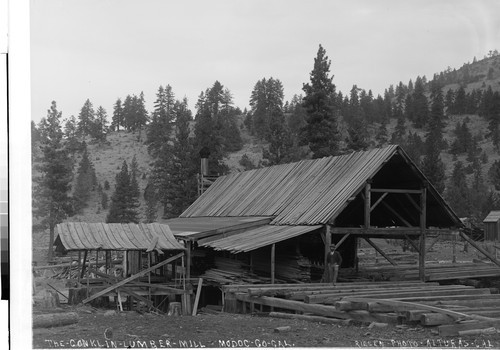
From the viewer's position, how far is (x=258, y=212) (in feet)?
86.4

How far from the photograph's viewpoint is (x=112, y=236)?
2206cm

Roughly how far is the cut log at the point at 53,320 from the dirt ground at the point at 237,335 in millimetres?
174

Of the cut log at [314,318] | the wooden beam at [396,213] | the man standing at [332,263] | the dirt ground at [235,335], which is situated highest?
the wooden beam at [396,213]

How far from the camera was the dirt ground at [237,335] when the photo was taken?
1132 centimetres

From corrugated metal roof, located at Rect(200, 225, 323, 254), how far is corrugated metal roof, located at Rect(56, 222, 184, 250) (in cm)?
155

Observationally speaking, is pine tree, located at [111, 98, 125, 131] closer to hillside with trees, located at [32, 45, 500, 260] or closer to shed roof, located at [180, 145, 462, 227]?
hillside with trees, located at [32, 45, 500, 260]

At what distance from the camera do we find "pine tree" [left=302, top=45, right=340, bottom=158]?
47219 mm

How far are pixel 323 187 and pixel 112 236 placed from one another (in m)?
7.30

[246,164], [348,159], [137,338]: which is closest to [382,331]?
[137,338]

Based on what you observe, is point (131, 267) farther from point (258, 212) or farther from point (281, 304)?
point (281, 304)

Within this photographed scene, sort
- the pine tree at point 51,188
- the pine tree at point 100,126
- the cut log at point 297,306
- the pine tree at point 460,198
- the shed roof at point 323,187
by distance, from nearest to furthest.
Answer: the cut log at point 297,306, the shed roof at point 323,187, the pine tree at point 51,188, the pine tree at point 460,198, the pine tree at point 100,126

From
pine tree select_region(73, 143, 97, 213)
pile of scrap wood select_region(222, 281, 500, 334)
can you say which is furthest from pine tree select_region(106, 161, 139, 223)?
pile of scrap wood select_region(222, 281, 500, 334)

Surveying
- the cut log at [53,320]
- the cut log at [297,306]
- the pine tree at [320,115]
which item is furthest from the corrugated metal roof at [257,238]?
the pine tree at [320,115]

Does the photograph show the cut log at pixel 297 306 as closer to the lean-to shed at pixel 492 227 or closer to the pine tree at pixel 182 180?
the pine tree at pixel 182 180
